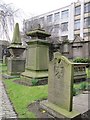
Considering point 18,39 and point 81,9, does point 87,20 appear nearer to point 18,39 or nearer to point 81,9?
point 81,9

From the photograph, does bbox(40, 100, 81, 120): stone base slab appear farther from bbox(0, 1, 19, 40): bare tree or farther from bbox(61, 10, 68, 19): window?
bbox(61, 10, 68, 19): window

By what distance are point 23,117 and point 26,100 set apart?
4.65 feet

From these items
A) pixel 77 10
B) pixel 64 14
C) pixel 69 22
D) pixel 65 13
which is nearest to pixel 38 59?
pixel 77 10

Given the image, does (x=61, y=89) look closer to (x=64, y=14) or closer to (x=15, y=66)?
(x=15, y=66)

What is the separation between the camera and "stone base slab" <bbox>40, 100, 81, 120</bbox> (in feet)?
12.9

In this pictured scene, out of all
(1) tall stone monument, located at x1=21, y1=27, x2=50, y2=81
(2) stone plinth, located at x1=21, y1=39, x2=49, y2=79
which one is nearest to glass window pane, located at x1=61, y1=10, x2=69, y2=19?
(1) tall stone monument, located at x1=21, y1=27, x2=50, y2=81

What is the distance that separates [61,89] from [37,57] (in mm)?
4829

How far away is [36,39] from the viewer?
30.4 feet

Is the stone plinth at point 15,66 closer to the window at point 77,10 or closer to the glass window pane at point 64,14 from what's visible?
the window at point 77,10

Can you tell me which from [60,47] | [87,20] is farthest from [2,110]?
[87,20]

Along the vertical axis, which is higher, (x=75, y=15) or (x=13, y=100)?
(x=75, y=15)

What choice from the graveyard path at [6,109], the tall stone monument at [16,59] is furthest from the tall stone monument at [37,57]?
the tall stone monument at [16,59]

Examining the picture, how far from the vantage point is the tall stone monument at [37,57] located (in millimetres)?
8977

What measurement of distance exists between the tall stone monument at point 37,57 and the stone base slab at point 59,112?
13.4 feet
